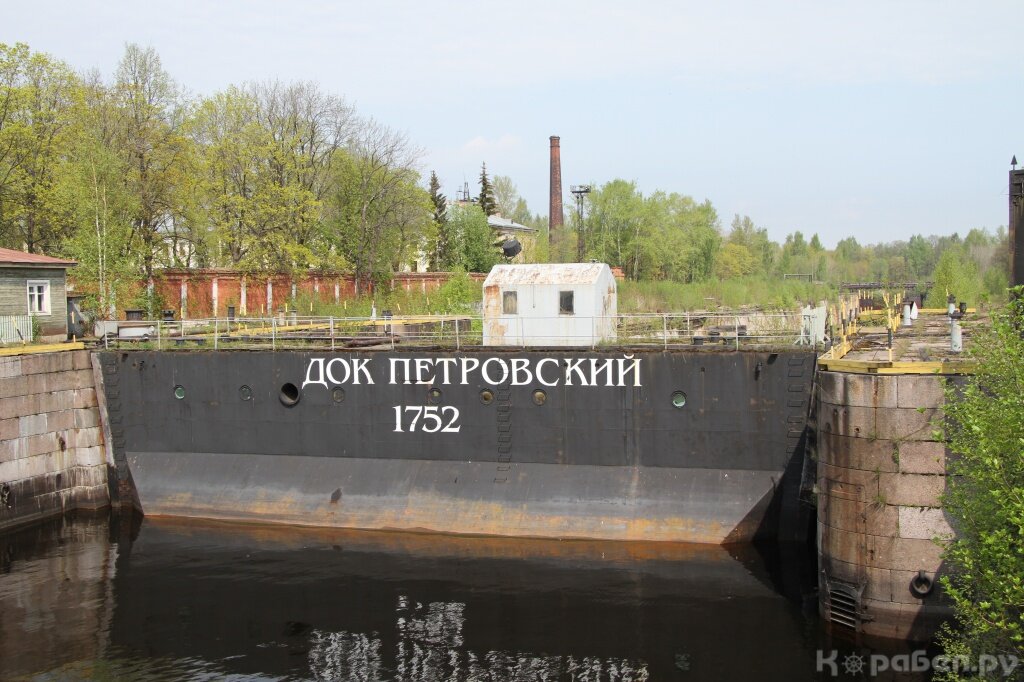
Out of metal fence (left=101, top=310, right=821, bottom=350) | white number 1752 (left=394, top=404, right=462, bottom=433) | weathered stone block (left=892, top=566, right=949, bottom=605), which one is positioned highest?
metal fence (left=101, top=310, right=821, bottom=350)

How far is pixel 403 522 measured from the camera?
25.7 meters

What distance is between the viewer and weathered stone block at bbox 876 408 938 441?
17.1 meters

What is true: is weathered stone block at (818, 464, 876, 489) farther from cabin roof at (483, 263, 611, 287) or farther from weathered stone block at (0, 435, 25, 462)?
weathered stone block at (0, 435, 25, 462)

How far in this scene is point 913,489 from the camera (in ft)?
56.1

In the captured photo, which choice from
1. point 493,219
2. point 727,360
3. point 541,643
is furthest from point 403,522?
point 493,219

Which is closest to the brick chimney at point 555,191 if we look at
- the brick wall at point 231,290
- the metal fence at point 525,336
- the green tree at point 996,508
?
the brick wall at point 231,290

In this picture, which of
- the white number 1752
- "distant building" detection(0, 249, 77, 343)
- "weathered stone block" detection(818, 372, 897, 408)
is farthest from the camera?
"distant building" detection(0, 249, 77, 343)

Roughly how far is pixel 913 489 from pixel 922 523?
0.66 meters

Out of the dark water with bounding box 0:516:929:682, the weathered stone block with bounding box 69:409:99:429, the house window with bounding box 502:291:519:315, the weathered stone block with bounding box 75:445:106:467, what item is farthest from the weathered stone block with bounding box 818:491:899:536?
the weathered stone block with bounding box 69:409:99:429

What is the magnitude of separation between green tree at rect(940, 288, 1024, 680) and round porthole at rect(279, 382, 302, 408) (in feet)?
61.7

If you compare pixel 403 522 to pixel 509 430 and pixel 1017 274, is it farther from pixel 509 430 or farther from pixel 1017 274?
pixel 1017 274

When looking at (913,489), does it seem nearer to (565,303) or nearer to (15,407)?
(565,303)

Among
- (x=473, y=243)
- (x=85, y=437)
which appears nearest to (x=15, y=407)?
(x=85, y=437)

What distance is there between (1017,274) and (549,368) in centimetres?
1249
